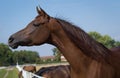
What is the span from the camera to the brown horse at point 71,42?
17.2ft

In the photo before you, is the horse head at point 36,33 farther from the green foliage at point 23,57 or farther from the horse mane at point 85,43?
the green foliage at point 23,57

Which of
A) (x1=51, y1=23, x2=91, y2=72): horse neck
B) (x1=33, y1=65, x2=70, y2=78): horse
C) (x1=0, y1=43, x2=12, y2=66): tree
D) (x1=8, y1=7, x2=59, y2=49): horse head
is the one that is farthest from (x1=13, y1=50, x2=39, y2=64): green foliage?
(x1=51, y1=23, x2=91, y2=72): horse neck

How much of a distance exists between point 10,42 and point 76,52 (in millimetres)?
1145

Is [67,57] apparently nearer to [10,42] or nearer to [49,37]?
[49,37]

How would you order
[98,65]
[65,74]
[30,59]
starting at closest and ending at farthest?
[98,65]
[65,74]
[30,59]

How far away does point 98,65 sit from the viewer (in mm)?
5211

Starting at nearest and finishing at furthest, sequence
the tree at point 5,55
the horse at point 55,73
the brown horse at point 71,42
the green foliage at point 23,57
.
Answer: the brown horse at point 71,42 → the horse at point 55,73 → the green foliage at point 23,57 → the tree at point 5,55

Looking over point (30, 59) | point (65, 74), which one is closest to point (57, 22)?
point (65, 74)

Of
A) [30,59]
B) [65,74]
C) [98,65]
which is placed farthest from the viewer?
[30,59]

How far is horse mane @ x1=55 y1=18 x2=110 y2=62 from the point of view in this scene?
5277 mm

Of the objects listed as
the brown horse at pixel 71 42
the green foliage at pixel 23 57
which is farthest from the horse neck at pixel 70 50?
the green foliage at pixel 23 57

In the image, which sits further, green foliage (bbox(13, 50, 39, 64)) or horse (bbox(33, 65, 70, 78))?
green foliage (bbox(13, 50, 39, 64))

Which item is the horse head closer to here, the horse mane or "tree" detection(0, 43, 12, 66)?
the horse mane

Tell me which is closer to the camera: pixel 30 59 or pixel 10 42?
pixel 10 42
